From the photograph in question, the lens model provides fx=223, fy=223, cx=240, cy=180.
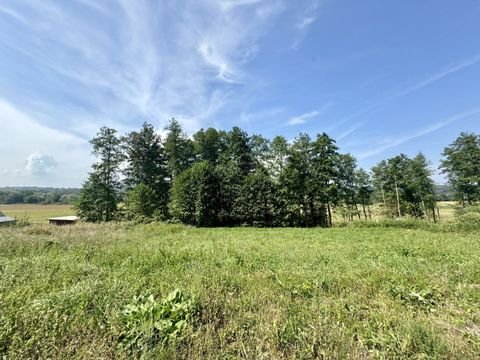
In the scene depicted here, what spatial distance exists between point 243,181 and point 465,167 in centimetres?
2788

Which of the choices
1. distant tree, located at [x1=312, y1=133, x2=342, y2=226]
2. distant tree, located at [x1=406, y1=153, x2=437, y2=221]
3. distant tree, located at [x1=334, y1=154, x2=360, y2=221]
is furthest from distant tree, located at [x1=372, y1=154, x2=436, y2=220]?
distant tree, located at [x1=312, y1=133, x2=342, y2=226]

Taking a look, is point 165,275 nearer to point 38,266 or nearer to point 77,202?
point 38,266

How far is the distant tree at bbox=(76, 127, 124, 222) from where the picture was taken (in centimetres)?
2650

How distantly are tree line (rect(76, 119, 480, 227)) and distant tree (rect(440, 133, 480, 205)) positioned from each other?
114mm

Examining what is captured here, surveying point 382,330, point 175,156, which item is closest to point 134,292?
point 382,330

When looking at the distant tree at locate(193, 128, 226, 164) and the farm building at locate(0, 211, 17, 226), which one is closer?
the farm building at locate(0, 211, 17, 226)

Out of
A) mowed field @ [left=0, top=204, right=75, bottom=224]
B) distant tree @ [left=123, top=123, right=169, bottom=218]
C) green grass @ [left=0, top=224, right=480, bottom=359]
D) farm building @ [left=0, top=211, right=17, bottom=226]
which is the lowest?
green grass @ [left=0, top=224, right=480, bottom=359]

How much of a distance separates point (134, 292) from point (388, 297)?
3.78m

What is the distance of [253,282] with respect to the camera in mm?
3977

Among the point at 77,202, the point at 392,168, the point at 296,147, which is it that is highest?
the point at 296,147

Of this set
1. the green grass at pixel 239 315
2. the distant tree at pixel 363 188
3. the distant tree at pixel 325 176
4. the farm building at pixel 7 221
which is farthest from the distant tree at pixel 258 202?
the green grass at pixel 239 315

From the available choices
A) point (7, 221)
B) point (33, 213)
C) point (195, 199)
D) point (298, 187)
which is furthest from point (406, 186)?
point (33, 213)

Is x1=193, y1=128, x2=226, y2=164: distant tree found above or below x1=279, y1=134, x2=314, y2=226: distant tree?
above

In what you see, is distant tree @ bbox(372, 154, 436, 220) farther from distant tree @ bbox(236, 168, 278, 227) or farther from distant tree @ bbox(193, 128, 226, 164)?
distant tree @ bbox(193, 128, 226, 164)
